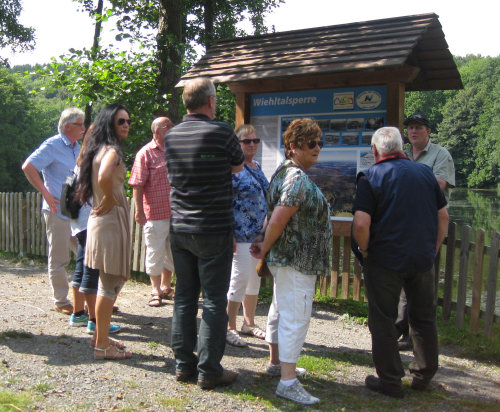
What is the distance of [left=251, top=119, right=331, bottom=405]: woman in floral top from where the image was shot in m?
3.46

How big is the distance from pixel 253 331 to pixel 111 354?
4.80ft

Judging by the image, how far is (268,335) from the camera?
3916 mm

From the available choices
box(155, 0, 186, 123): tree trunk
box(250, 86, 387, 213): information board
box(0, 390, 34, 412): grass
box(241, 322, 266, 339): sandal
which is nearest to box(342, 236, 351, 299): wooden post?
box(250, 86, 387, 213): information board

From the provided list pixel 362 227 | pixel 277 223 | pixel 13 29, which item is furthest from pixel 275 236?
pixel 13 29

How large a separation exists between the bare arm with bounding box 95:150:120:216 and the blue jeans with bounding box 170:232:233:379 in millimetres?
650

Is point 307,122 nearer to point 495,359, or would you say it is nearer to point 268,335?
point 268,335

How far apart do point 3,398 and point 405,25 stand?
5427mm

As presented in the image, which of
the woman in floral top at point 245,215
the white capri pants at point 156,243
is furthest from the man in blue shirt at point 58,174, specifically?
the woman in floral top at point 245,215

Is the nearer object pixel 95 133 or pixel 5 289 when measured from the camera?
pixel 95 133

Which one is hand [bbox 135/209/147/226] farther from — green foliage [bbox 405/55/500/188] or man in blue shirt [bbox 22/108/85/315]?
green foliage [bbox 405/55/500/188]

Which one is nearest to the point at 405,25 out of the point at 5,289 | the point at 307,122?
the point at 307,122

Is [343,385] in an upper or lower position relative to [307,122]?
lower

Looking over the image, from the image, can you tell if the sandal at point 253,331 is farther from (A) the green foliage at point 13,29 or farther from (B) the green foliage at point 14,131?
(B) the green foliage at point 14,131

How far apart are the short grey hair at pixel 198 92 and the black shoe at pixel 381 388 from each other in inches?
94.4
